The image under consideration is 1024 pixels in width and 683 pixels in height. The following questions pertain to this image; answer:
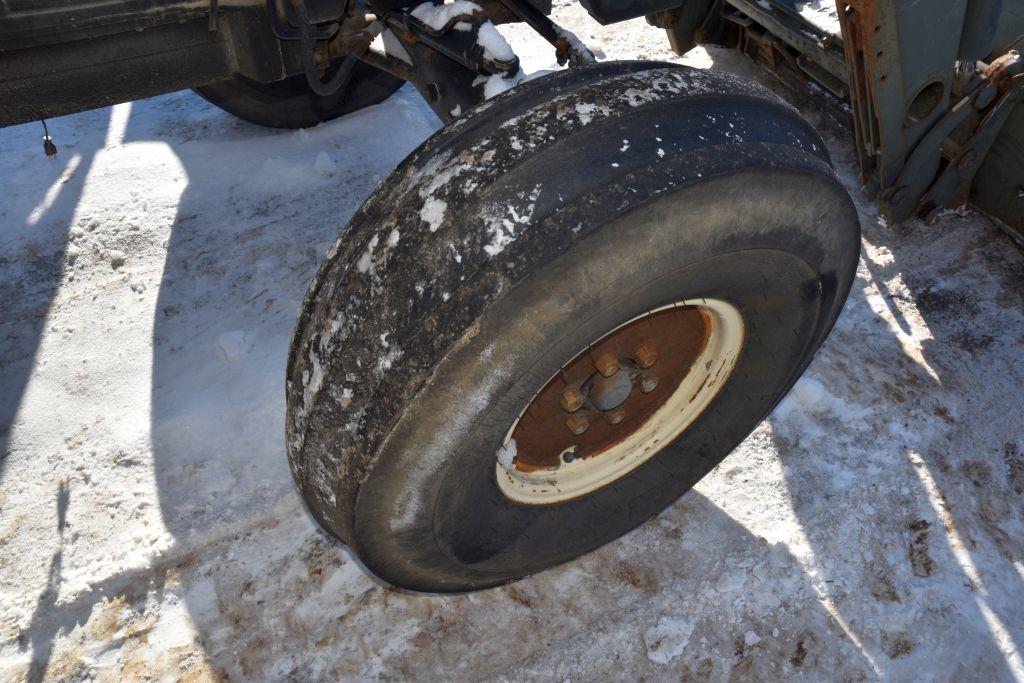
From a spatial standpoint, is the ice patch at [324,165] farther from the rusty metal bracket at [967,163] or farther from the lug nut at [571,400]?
the rusty metal bracket at [967,163]

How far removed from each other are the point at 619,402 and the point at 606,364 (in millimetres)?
178

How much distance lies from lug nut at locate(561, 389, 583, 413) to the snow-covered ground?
0.69 m

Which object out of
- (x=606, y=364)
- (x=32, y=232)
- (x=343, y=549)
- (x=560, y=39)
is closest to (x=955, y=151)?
(x=560, y=39)

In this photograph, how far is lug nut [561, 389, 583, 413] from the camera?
2037 mm

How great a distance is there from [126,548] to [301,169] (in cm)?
190

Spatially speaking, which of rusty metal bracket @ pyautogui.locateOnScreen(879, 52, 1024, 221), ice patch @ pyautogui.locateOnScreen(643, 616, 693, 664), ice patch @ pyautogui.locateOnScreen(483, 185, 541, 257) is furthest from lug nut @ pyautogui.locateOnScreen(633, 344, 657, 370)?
rusty metal bracket @ pyautogui.locateOnScreen(879, 52, 1024, 221)

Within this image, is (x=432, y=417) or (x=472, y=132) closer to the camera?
(x=432, y=417)

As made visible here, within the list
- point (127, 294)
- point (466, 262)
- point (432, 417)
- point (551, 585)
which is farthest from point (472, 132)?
point (127, 294)

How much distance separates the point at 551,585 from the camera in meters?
2.48

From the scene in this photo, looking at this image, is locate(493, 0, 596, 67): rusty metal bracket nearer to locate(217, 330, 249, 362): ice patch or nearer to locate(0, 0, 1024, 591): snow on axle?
locate(0, 0, 1024, 591): snow on axle

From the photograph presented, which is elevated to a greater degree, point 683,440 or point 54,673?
point 683,440

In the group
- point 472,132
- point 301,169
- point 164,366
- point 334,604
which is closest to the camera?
point 472,132

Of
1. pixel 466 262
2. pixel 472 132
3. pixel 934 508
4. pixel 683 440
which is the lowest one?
pixel 934 508

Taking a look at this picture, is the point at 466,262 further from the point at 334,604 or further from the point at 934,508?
the point at 934,508
